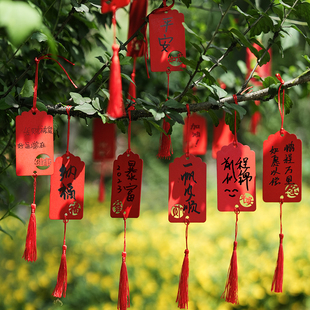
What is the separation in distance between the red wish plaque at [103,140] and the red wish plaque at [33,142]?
2.34ft

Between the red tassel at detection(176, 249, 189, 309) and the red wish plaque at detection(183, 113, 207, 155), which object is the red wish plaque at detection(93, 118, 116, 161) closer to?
the red wish plaque at detection(183, 113, 207, 155)

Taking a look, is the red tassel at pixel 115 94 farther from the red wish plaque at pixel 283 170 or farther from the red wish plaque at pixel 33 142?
the red wish plaque at pixel 283 170

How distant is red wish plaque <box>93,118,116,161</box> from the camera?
1432 millimetres

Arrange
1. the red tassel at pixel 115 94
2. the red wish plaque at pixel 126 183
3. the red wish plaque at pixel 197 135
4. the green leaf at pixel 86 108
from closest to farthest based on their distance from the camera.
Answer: the red tassel at pixel 115 94 < the green leaf at pixel 86 108 < the red wish plaque at pixel 126 183 < the red wish plaque at pixel 197 135

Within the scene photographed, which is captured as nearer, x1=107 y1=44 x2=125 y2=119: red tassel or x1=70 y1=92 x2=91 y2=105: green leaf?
x1=107 y1=44 x2=125 y2=119: red tassel

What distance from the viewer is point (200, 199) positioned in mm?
771

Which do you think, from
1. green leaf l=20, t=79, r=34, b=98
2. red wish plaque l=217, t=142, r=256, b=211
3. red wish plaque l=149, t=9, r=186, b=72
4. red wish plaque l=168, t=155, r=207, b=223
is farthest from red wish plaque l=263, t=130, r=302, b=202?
green leaf l=20, t=79, r=34, b=98

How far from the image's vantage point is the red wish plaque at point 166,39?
0.76 metres

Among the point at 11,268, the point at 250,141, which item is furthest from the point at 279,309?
the point at 250,141

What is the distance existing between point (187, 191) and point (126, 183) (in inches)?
5.8

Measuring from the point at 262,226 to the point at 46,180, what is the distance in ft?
13.1

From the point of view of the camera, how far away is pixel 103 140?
143cm

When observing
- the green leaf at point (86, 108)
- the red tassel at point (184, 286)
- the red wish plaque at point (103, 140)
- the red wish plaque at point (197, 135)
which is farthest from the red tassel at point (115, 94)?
the red wish plaque at point (103, 140)

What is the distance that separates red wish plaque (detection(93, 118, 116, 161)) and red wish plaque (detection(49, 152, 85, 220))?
2.15 feet
